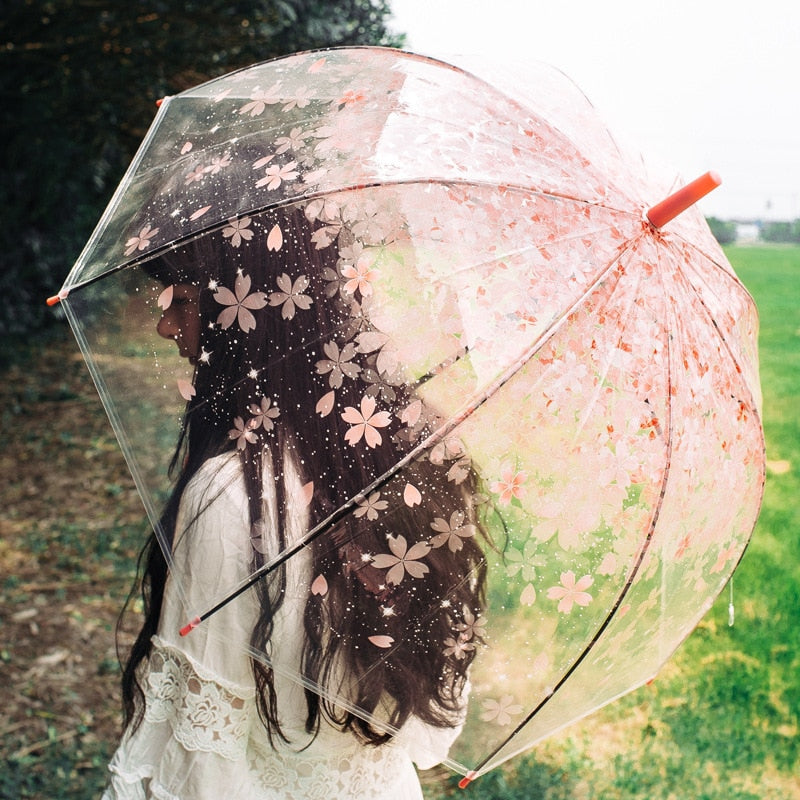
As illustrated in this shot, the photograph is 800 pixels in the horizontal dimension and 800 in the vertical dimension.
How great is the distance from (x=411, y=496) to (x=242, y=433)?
0.30 meters

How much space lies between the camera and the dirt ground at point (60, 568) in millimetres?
3979

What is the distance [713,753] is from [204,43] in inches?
244

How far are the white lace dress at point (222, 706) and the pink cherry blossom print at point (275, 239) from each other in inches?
14.5

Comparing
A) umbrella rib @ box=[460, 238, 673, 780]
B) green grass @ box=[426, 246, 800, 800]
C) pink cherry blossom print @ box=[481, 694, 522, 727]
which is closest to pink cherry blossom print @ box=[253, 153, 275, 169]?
umbrella rib @ box=[460, 238, 673, 780]

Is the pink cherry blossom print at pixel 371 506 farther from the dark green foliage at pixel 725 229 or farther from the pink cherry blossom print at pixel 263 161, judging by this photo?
the dark green foliage at pixel 725 229

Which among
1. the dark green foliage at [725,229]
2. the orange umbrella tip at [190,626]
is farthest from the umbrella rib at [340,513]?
the dark green foliage at [725,229]

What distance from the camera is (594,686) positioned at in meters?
1.78

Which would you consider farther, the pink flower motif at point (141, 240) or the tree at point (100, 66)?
the tree at point (100, 66)

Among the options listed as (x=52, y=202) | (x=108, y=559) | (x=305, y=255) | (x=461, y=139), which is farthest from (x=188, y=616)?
(x=52, y=202)

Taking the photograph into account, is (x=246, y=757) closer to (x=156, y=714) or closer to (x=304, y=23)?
(x=156, y=714)

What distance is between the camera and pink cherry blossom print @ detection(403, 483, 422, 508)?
149 cm

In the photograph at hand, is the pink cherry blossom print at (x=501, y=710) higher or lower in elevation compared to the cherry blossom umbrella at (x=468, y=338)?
lower

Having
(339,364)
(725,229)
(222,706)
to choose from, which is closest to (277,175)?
(339,364)

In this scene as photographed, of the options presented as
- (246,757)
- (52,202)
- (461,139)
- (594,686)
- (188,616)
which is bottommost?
(52,202)
